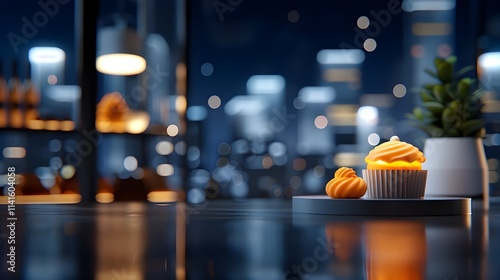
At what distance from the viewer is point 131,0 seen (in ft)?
11.5

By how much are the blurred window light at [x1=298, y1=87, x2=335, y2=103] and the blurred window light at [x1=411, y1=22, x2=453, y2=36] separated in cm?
82

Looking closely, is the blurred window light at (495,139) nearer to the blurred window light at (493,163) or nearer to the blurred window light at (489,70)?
the blurred window light at (493,163)

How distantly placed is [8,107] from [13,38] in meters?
0.44

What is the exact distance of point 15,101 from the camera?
2.42 meters

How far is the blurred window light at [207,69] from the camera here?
475cm

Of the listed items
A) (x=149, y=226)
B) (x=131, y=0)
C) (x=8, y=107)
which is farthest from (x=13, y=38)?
(x=149, y=226)

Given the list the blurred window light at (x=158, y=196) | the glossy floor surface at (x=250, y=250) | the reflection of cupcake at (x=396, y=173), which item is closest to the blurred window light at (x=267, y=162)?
the blurred window light at (x=158, y=196)

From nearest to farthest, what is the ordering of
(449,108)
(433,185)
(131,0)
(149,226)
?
1. (149,226)
2. (433,185)
3. (449,108)
4. (131,0)

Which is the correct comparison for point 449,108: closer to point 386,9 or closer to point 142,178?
point 142,178

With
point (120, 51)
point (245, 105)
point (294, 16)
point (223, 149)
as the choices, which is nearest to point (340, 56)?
point (294, 16)

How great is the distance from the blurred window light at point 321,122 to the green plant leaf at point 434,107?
3057 mm

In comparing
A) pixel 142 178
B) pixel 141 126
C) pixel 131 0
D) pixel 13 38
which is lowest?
pixel 142 178

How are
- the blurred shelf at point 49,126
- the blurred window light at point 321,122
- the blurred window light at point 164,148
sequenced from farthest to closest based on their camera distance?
the blurred window light at point 321,122, the blurred window light at point 164,148, the blurred shelf at point 49,126

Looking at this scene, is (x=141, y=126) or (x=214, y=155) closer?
(x=141, y=126)
